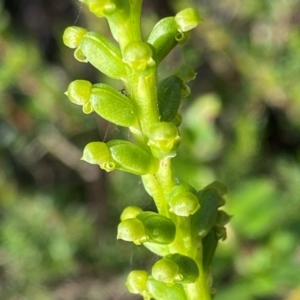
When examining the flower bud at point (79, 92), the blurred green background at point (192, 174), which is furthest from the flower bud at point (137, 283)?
the blurred green background at point (192, 174)

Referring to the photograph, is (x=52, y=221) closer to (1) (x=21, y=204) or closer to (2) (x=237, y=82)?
(1) (x=21, y=204)

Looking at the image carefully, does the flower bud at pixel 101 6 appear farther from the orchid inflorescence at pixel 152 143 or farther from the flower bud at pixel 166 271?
the flower bud at pixel 166 271

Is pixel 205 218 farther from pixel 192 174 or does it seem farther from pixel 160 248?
pixel 192 174

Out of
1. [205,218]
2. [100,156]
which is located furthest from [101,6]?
[205,218]

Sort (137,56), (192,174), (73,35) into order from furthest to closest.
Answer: (192,174)
(73,35)
(137,56)

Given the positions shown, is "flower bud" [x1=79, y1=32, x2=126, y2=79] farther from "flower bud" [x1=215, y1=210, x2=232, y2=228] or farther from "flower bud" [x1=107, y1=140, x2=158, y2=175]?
"flower bud" [x1=215, y1=210, x2=232, y2=228]

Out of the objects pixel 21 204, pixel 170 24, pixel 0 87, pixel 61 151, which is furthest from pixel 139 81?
pixel 61 151

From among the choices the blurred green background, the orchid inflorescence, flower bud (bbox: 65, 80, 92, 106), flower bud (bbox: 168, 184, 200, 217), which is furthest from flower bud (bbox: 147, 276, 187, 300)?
the blurred green background
